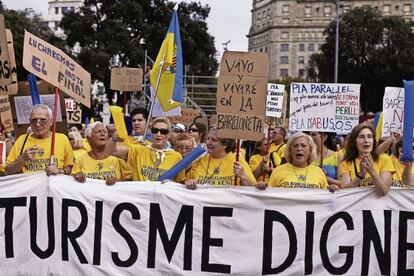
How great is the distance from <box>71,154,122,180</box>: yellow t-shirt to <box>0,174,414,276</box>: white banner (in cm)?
25

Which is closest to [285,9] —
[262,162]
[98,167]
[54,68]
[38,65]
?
[262,162]

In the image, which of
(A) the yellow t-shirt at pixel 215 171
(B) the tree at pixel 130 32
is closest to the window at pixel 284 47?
(B) the tree at pixel 130 32

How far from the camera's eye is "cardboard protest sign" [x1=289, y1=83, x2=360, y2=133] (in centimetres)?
903

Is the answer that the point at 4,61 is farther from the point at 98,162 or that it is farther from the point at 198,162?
the point at 198,162

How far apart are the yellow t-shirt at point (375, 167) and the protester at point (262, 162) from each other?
1.01 metres

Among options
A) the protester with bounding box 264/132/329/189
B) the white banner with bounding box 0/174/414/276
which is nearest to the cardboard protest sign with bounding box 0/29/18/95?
the white banner with bounding box 0/174/414/276

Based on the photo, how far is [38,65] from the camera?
6414 mm

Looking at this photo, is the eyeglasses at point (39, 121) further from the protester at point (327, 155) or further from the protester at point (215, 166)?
the protester at point (327, 155)

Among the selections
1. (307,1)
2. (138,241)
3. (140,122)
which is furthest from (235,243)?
(307,1)

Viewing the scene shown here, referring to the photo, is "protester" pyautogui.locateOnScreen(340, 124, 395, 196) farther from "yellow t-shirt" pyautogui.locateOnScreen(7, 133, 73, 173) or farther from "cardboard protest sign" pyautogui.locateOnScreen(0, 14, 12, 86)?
"cardboard protest sign" pyautogui.locateOnScreen(0, 14, 12, 86)

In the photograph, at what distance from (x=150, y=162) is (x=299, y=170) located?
127cm

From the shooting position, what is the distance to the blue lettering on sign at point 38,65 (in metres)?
6.39

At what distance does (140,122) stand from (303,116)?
2170 millimetres

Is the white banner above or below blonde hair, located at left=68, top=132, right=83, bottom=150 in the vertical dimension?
below
